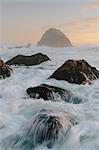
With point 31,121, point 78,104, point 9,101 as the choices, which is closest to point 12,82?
point 9,101

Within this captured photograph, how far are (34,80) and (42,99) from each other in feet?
9.81

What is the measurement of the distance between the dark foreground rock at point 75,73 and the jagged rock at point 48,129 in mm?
4096

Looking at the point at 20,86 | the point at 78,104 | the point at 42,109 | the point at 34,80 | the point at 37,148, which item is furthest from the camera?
the point at 34,80

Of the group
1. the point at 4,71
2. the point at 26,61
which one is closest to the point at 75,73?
the point at 4,71

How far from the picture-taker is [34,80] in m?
11.1

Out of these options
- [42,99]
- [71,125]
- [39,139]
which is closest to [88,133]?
[71,125]

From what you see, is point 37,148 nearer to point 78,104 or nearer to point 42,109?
point 42,109

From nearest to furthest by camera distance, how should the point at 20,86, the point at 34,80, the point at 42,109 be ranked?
1. the point at 42,109
2. the point at 20,86
3. the point at 34,80

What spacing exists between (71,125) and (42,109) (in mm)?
999

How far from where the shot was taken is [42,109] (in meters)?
7.23

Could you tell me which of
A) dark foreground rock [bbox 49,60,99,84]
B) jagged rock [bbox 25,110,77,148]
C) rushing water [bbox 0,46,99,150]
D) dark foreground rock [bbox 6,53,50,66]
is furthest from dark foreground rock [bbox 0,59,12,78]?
jagged rock [bbox 25,110,77,148]

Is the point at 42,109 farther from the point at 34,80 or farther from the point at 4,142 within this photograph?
the point at 34,80

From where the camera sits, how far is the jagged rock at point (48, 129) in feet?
19.6

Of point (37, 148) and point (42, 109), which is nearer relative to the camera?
point (37, 148)
